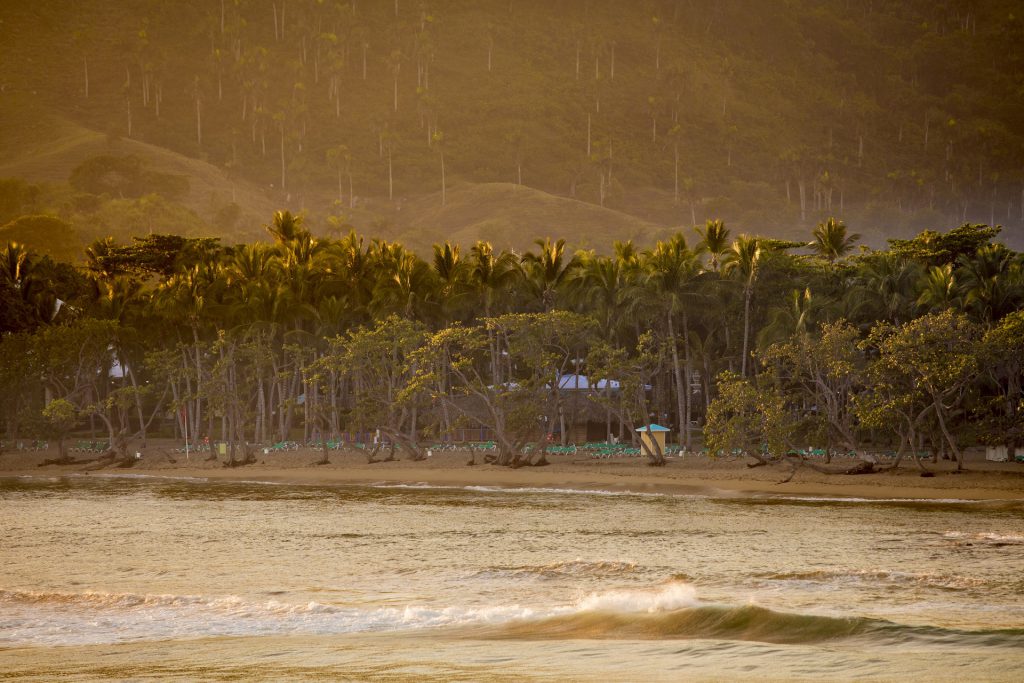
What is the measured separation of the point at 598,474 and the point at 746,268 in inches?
626

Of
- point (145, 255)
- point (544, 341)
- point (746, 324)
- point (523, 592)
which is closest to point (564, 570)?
point (523, 592)

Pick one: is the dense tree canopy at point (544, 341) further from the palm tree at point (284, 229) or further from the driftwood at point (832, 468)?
the driftwood at point (832, 468)

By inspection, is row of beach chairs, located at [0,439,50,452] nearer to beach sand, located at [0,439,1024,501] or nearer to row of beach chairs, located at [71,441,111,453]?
beach sand, located at [0,439,1024,501]

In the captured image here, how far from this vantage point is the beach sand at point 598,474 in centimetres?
3466

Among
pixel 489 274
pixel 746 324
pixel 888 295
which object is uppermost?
pixel 489 274

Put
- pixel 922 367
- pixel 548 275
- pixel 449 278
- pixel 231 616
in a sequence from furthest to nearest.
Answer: pixel 449 278, pixel 548 275, pixel 922 367, pixel 231 616

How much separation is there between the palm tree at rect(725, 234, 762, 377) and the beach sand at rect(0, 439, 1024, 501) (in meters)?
9.66

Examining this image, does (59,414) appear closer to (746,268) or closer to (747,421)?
(747,421)

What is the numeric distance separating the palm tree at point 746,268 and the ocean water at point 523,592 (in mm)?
20195

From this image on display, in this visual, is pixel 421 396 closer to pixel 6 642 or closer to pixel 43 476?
pixel 43 476

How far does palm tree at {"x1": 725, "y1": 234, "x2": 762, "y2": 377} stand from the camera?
51719mm

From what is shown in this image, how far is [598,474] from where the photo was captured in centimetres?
4272

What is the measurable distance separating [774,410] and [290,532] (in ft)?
56.3

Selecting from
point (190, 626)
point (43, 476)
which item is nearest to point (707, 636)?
point (190, 626)
